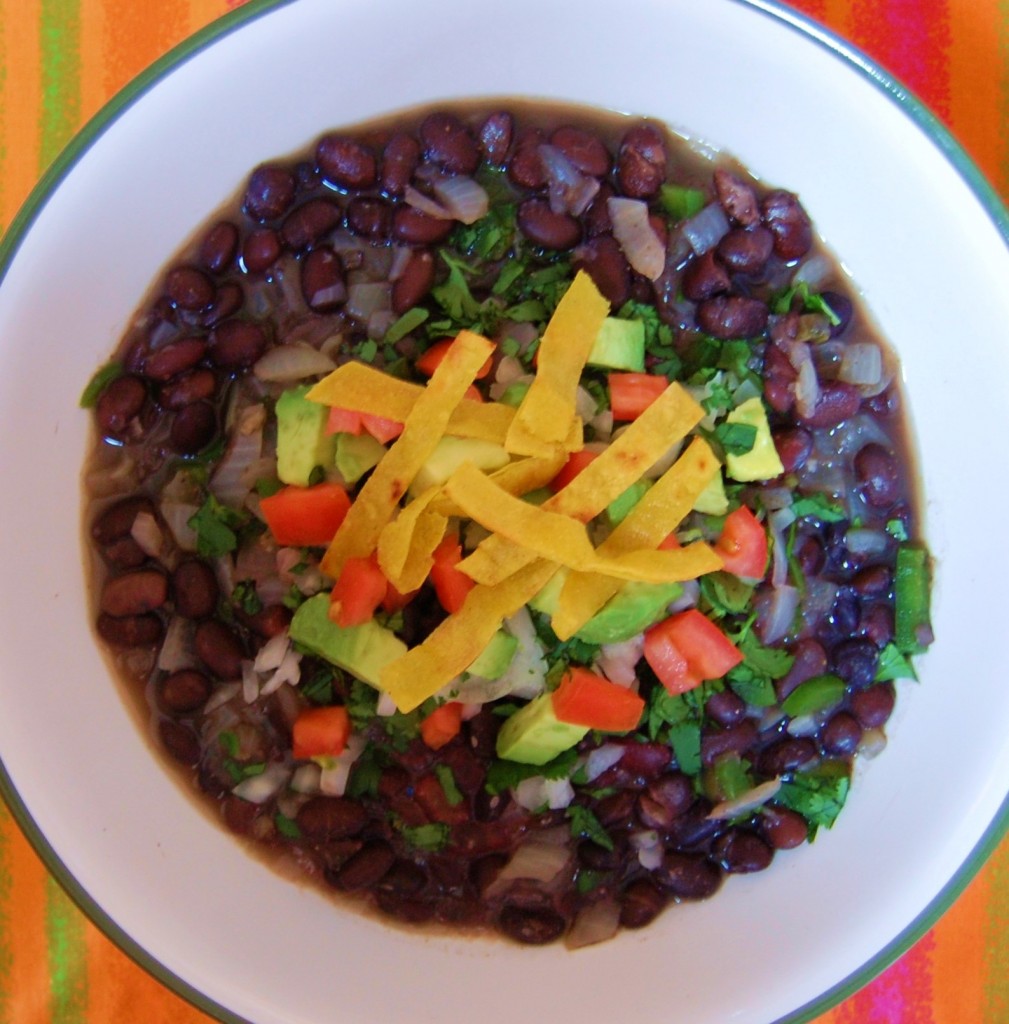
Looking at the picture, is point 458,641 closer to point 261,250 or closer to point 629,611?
point 629,611

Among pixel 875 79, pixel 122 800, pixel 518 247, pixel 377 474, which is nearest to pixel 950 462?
pixel 875 79

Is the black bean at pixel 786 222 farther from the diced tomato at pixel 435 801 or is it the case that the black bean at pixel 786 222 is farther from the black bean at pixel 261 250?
the diced tomato at pixel 435 801

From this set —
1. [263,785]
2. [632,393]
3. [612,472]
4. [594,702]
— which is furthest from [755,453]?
[263,785]

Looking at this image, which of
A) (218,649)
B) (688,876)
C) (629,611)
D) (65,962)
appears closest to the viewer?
(629,611)

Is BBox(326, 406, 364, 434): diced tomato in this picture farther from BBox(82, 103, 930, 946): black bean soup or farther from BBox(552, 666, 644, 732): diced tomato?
BBox(552, 666, 644, 732): diced tomato

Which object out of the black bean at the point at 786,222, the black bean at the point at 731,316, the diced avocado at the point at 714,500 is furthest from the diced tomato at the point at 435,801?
the black bean at the point at 786,222

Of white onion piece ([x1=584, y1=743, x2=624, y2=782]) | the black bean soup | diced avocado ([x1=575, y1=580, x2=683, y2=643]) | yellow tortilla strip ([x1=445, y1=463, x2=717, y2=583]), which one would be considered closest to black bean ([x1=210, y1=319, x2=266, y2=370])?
the black bean soup
